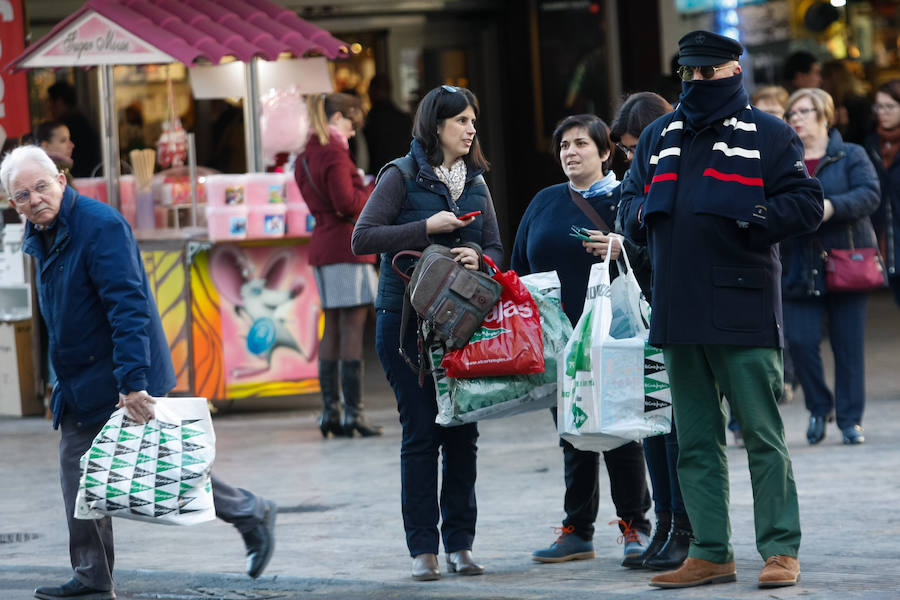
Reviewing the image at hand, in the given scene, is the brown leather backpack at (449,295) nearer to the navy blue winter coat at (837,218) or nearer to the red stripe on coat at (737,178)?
the red stripe on coat at (737,178)

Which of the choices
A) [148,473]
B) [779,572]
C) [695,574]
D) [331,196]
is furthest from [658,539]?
[331,196]

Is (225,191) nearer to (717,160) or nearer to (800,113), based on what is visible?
(800,113)

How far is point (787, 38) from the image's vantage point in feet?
52.6

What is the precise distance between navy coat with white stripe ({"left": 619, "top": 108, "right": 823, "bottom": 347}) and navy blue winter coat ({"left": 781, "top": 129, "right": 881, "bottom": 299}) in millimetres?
3026

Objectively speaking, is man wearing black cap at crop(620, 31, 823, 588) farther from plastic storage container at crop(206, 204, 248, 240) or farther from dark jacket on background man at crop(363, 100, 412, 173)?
dark jacket on background man at crop(363, 100, 412, 173)

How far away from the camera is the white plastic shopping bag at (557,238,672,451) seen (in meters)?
5.57

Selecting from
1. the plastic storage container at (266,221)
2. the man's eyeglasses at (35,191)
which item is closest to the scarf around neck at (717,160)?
the man's eyeglasses at (35,191)

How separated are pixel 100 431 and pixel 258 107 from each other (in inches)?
209

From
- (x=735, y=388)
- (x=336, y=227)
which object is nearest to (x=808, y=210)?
(x=735, y=388)

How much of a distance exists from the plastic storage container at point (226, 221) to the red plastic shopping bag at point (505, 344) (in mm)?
4679

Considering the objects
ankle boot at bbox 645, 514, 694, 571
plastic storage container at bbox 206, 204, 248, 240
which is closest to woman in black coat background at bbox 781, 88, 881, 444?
ankle boot at bbox 645, 514, 694, 571

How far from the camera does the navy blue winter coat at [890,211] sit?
9.39m

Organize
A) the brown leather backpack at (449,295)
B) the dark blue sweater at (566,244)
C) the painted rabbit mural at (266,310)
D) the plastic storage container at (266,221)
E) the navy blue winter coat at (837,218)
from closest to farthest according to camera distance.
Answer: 1. the brown leather backpack at (449,295)
2. the dark blue sweater at (566,244)
3. the navy blue winter coat at (837,218)
4. the plastic storage container at (266,221)
5. the painted rabbit mural at (266,310)

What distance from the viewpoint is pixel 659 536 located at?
5973 mm
